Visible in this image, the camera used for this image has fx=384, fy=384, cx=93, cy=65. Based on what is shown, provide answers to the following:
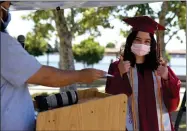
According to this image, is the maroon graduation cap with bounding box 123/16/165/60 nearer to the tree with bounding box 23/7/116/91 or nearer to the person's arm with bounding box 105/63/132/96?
the person's arm with bounding box 105/63/132/96

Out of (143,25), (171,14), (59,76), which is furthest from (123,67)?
(171,14)

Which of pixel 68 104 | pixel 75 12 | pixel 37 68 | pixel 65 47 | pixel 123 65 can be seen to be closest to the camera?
pixel 37 68

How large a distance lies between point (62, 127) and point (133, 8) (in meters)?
6.72

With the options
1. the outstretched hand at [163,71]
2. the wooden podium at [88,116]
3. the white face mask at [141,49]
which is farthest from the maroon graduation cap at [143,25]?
the wooden podium at [88,116]

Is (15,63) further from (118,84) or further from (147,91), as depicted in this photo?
(147,91)

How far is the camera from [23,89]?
2.16 metres

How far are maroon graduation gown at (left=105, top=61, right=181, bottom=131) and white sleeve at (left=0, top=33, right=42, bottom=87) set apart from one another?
1074mm

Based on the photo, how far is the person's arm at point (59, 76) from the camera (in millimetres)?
2080

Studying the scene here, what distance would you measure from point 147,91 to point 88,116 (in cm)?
96

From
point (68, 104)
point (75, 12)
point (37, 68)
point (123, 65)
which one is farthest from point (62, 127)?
point (75, 12)

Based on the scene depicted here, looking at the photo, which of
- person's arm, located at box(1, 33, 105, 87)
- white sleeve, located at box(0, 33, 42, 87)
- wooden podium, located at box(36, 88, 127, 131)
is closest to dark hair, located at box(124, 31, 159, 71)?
wooden podium, located at box(36, 88, 127, 131)

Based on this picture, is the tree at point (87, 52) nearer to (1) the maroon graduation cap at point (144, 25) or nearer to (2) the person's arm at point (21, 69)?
(1) the maroon graduation cap at point (144, 25)

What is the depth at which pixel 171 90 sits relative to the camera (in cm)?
301

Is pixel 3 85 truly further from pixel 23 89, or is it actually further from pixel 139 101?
pixel 139 101
